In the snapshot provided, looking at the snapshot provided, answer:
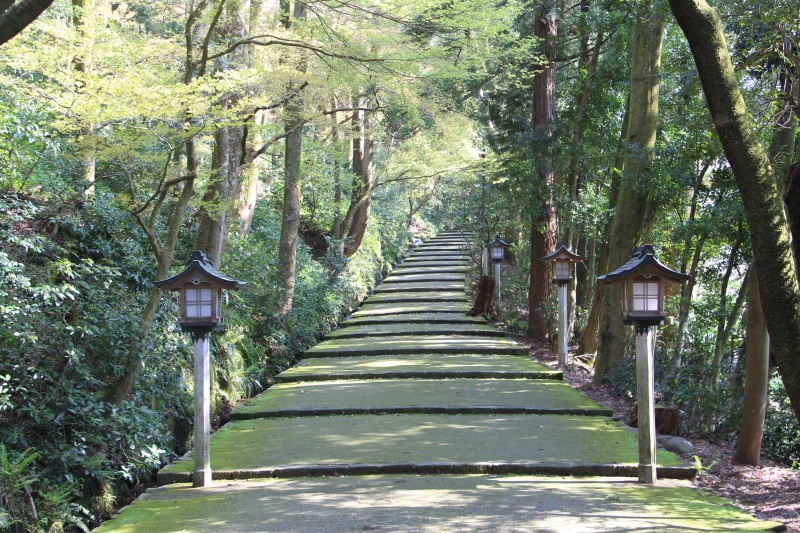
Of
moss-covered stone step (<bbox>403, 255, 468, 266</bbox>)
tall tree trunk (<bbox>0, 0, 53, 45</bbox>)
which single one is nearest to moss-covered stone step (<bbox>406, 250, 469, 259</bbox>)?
moss-covered stone step (<bbox>403, 255, 468, 266</bbox>)

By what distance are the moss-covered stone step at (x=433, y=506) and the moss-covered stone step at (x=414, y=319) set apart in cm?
919

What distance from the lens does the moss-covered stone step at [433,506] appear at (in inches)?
180

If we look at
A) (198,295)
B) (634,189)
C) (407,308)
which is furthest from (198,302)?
(407,308)

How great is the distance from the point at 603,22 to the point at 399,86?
15.6 ft

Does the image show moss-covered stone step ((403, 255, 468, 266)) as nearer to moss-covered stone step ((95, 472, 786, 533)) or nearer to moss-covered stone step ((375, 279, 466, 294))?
moss-covered stone step ((375, 279, 466, 294))

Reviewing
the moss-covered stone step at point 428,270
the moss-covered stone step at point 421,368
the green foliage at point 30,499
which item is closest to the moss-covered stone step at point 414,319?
the moss-covered stone step at point 421,368

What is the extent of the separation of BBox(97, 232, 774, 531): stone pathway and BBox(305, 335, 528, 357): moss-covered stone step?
164mm

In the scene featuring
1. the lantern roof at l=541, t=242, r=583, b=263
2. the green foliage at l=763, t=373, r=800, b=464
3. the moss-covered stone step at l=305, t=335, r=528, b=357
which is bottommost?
the green foliage at l=763, t=373, r=800, b=464

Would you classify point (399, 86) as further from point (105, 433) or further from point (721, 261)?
point (105, 433)

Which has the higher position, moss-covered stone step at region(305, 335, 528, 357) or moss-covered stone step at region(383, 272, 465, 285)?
moss-covered stone step at region(383, 272, 465, 285)

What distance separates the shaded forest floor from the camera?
500 cm

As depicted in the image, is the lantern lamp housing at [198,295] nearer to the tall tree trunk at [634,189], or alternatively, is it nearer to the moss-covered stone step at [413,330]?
the tall tree trunk at [634,189]

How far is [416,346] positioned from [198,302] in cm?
712

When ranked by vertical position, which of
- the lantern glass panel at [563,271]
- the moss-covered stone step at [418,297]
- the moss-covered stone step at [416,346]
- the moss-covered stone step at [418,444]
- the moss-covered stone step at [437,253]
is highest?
the moss-covered stone step at [437,253]
